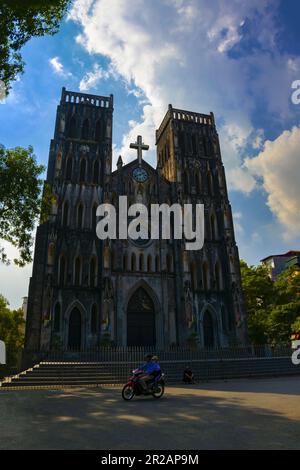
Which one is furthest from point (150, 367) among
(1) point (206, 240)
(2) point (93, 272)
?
(1) point (206, 240)

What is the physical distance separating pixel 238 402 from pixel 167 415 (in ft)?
9.80

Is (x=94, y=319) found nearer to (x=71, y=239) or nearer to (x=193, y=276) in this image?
(x=71, y=239)

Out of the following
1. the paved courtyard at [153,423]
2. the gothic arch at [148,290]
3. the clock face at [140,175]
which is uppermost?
the clock face at [140,175]

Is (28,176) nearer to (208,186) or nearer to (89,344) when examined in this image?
(89,344)

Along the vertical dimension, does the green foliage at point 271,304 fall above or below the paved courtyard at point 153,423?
above

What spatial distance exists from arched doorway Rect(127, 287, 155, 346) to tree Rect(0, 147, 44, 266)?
10.8 metres

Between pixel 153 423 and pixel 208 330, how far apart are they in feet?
73.0

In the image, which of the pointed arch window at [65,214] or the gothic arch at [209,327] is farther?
the pointed arch window at [65,214]

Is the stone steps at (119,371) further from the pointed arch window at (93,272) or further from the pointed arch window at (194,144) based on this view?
the pointed arch window at (194,144)

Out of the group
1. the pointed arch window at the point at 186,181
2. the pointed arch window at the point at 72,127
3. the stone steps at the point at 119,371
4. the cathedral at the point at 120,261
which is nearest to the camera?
the stone steps at the point at 119,371

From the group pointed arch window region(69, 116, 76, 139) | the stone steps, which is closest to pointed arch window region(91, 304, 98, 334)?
the stone steps

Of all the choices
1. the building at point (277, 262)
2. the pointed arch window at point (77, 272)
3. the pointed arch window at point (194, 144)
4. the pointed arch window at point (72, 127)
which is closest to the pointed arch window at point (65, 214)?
the pointed arch window at point (77, 272)

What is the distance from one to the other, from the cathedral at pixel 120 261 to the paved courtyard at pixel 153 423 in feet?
49.5

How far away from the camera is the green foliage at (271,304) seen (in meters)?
30.4
